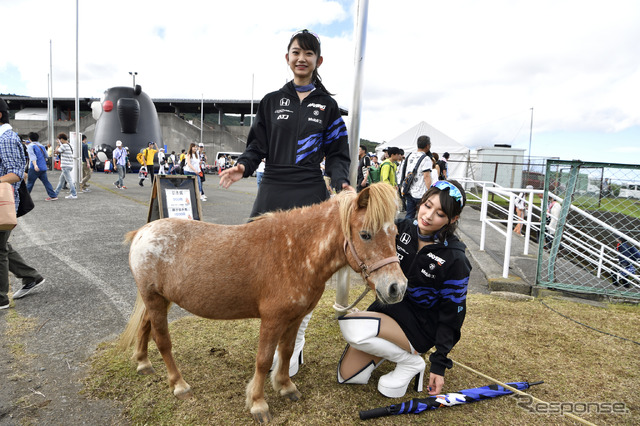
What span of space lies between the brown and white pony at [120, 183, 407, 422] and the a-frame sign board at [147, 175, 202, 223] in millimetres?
3138

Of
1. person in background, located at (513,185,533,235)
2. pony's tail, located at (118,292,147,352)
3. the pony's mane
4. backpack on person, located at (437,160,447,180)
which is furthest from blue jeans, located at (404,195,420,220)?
pony's tail, located at (118,292,147,352)

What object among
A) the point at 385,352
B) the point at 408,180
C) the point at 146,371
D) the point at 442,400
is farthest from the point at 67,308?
the point at 408,180

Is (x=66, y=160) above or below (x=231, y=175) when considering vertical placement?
above

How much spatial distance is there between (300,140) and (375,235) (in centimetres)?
105

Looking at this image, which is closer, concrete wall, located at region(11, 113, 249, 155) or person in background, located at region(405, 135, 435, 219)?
person in background, located at region(405, 135, 435, 219)

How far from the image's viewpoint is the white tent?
23734 millimetres

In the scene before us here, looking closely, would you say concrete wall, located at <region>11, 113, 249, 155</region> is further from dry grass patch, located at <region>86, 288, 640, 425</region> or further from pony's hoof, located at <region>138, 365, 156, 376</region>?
pony's hoof, located at <region>138, 365, 156, 376</region>

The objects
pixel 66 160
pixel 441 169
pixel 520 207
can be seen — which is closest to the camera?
pixel 520 207

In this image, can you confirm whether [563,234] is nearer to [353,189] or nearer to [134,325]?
[353,189]

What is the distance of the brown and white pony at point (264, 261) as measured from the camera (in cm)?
203

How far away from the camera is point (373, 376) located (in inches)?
117

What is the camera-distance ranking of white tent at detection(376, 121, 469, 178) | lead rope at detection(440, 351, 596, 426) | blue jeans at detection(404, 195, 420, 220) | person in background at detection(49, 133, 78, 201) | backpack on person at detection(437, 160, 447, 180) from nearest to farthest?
1. lead rope at detection(440, 351, 596, 426)
2. blue jeans at detection(404, 195, 420, 220)
3. backpack on person at detection(437, 160, 447, 180)
4. person in background at detection(49, 133, 78, 201)
5. white tent at detection(376, 121, 469, 178)

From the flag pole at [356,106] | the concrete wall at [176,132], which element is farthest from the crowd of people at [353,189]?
the concrete wall at [176,132]

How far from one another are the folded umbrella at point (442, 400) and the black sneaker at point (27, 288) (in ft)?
14.0
